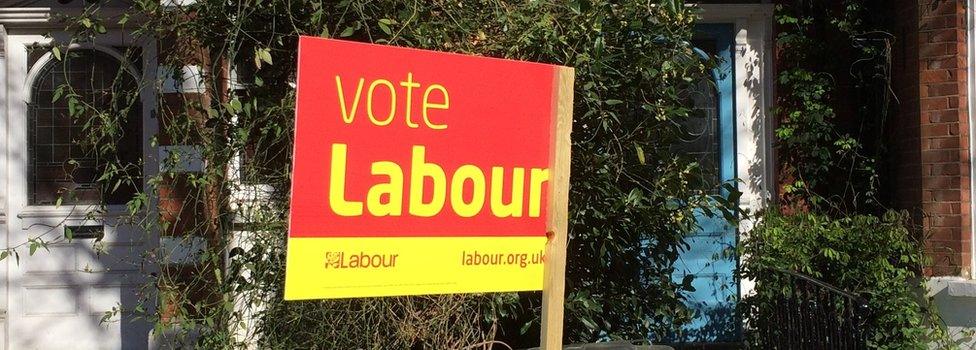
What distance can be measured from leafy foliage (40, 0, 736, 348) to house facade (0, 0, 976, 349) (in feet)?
3.92

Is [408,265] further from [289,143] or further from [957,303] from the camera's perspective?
[957,303]

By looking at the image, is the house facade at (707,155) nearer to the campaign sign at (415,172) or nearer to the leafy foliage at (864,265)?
the leafy foliage at (864,265)

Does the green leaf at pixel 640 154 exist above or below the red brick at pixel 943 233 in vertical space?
above

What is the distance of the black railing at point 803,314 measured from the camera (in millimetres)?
4922

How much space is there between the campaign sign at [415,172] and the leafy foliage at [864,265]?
286cm

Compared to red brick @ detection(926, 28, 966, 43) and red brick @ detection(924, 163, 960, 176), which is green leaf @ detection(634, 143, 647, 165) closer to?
red brick @ detection(924, 163, 960, 176)

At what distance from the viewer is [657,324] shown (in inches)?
188

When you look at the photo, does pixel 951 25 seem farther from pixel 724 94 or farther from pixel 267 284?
pixel 267 284

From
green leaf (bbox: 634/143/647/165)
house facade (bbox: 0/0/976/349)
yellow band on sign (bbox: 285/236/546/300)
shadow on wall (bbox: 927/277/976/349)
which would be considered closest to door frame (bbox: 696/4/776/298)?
house facade (bbox: 0/0/976/349)

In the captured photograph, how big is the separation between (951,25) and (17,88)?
6.19 m

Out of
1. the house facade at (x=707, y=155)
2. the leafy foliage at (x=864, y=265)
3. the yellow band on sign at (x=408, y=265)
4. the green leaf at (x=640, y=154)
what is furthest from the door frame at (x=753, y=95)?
the yellow band on sign at (x=408, y=265)

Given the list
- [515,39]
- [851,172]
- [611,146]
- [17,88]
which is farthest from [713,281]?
[17,88]

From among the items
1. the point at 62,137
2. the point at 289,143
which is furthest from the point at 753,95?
the point at 62,137

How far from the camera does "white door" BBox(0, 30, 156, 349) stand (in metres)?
6.23
